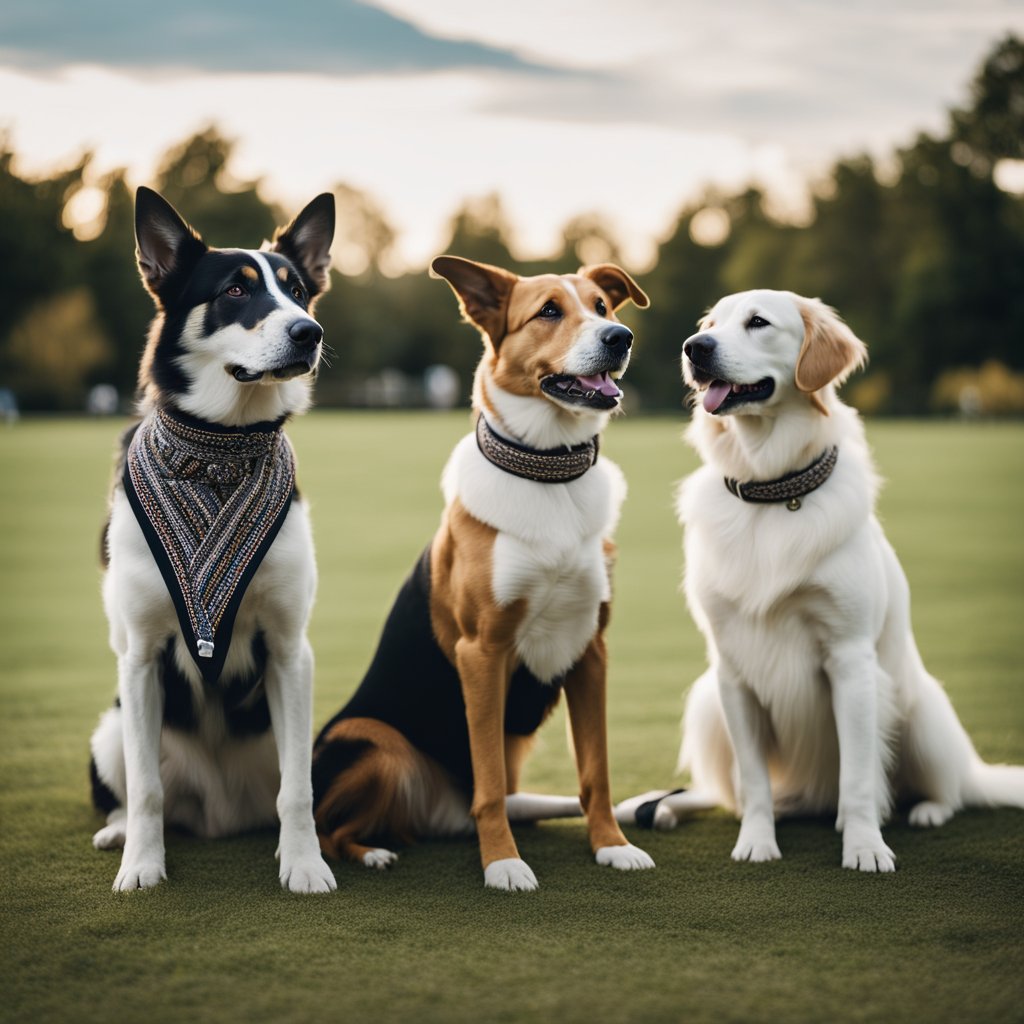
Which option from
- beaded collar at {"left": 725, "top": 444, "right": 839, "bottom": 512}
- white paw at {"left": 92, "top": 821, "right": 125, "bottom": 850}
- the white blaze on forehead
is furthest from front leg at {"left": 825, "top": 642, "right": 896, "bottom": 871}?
white paw at {"left": 92, "top": 821, "right": 125, "bottom": 850}

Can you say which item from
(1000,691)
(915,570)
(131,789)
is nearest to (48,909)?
(131,789)

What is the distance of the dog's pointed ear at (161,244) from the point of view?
3.34m

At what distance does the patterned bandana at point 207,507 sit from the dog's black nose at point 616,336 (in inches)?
41.0

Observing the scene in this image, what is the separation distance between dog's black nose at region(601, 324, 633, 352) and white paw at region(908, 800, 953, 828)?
187cm

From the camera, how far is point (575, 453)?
12.0 feet

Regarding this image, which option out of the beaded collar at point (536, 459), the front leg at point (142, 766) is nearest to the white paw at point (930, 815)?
the beaded collar at point (536, 459)

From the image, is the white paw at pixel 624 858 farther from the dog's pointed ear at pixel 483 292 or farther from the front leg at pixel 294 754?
the dog's pointed ear at pixel 483 292

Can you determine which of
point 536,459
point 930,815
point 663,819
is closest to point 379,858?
point 663,819

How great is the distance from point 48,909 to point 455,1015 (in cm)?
133

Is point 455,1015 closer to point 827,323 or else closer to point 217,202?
point 827,323

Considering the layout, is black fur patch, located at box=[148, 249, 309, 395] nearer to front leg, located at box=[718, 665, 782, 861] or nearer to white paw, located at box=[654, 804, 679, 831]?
front leg, located at box=[718, 665, 782, 861]

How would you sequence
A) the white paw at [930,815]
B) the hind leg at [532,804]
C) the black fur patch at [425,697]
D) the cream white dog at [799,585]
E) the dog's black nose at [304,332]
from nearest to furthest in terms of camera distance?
the dog's black nose at [304,332] → the cream white dog at [799,585] → the black fur patch at [425,697] → the white paw at [930,815] → the hind leg at [532,804]

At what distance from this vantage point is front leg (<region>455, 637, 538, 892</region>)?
350cm

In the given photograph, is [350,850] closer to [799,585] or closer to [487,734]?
[487,734]
